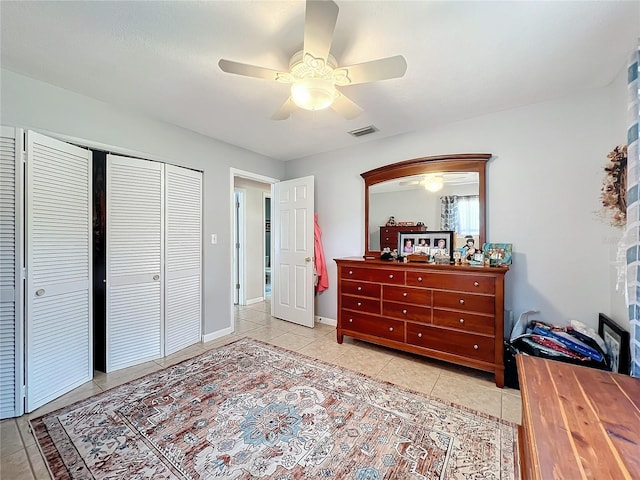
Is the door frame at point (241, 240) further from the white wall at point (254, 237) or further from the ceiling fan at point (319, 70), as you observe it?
the ceiling fan at point (319, 70)

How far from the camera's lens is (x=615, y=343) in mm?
1838

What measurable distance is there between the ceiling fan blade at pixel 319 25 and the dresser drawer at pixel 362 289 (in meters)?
2.08

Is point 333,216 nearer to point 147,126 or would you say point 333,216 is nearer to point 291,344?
point 291,344

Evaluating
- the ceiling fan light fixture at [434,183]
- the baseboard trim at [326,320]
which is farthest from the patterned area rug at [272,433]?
the ceiling fan light fixture at [434,183]

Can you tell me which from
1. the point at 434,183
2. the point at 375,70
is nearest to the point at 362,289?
the point at 434,183

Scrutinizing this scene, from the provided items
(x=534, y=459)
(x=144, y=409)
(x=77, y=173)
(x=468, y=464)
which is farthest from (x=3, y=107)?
(x=468, y=464)

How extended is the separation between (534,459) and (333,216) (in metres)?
3.14

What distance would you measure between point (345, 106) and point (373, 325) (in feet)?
6.91

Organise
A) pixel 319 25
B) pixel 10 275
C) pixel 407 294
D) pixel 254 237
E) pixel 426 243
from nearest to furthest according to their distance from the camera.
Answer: pixel 319 25
pixel 10 275
pixel 407 294
pixel 426 243
pixel 254 237

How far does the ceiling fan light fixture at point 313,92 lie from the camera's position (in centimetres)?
158

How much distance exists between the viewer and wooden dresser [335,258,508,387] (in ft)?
7.05

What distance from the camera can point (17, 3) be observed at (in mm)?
1353

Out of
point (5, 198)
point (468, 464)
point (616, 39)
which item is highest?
point (616, 39)

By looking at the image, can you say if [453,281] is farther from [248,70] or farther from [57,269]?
[57,269]
